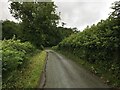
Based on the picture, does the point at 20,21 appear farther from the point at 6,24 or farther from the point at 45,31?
the point at 6,24

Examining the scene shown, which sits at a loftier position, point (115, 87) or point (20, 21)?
point (20, 21)

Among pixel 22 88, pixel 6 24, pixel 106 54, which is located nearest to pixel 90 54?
pixel 106 54

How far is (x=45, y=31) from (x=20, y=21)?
692 centimetres

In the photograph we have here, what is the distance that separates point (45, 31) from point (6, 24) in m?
41.8

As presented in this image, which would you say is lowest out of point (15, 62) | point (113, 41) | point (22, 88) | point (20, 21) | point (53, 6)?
point (22, 88)

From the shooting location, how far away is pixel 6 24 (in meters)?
97.4

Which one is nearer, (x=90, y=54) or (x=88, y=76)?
(x=88, y=76)

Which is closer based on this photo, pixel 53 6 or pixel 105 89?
pixel 105 89

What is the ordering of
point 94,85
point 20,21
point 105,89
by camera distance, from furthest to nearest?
1. point 20,21
2. point 94,85
3. point 105,89

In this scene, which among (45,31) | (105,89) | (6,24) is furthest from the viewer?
(6,24)

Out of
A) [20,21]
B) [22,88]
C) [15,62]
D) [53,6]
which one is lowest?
[22,88]

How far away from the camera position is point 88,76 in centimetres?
1816

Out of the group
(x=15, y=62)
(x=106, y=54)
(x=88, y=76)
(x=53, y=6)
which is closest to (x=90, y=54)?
(x=106, y=54)

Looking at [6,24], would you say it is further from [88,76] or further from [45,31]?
[88,76]
